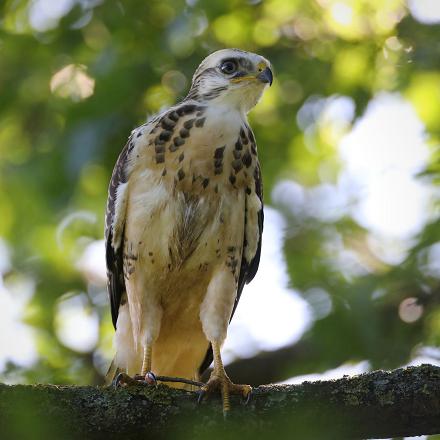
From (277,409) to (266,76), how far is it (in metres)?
2.35

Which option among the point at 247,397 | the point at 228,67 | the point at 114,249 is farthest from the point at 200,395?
the point at 228,67

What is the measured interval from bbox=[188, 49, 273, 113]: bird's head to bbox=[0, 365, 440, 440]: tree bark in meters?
2.19

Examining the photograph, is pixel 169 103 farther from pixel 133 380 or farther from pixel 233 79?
pixel 133 380

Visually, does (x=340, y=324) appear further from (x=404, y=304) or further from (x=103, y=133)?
(x=103, y=133)

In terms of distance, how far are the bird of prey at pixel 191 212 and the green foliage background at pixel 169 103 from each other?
238 millimetres

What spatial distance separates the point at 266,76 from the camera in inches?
213

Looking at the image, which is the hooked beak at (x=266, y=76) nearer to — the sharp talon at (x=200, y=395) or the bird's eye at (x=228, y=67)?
the bird's eye at (x=228, y=67)

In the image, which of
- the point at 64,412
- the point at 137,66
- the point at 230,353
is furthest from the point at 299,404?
the point at 230,353

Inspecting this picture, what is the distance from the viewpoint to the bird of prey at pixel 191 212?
5.02 m

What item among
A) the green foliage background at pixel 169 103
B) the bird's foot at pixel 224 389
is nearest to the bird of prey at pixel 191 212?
the green foliage background at pixel 169 103

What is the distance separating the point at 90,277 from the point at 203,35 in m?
1.98

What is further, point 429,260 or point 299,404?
point 429,260

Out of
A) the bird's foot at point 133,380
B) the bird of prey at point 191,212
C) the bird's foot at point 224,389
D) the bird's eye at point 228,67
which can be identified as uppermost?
the bird's eye at point 228,67

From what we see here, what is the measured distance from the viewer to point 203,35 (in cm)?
585
